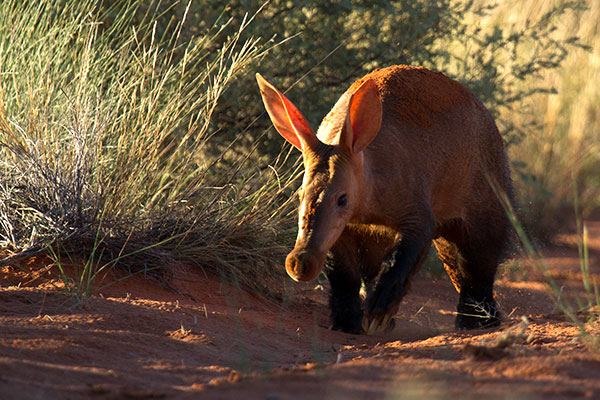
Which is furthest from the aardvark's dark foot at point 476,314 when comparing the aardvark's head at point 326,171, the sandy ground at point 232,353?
the aardvark's head at point 326,171

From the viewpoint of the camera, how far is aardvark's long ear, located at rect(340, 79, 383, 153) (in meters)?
4.25

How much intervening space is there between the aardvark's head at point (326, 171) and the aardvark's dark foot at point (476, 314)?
61.0 inches

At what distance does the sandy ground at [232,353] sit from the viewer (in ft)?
8.86

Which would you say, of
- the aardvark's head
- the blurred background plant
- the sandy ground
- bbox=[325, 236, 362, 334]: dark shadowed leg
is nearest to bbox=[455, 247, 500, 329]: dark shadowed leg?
the sandy ground

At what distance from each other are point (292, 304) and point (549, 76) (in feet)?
24.0

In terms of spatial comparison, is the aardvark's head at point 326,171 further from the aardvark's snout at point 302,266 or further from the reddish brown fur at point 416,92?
the reddish brown fur at point 416,92

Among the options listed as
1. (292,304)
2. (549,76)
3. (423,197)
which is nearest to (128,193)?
(292,304)

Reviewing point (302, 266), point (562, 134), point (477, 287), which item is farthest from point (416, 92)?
point (562, 134)

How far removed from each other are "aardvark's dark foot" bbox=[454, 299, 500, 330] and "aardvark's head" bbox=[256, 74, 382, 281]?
5.09 feet

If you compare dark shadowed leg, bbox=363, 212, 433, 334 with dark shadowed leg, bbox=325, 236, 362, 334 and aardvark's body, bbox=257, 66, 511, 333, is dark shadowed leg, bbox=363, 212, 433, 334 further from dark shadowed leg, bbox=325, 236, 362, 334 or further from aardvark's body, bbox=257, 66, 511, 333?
dark shadowed leg, bbox=325, 236, 362, 334

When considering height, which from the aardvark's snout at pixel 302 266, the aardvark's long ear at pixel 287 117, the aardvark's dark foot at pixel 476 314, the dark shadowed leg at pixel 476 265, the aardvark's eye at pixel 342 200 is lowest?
the aardvark's dark foot at pixel 476 314

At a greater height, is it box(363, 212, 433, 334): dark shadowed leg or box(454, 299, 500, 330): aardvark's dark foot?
box(363, 212, 433, 334): dark shadowed leg

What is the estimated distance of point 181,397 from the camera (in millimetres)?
2691

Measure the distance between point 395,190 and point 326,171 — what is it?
1.90 feet
